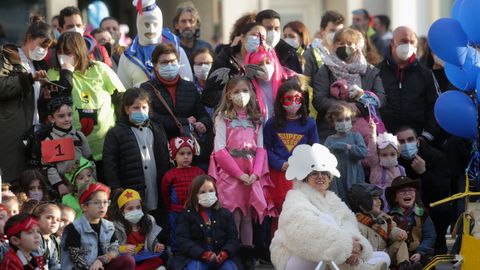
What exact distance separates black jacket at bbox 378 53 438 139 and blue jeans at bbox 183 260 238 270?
9.28 feet

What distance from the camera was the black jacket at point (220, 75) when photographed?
1416cm

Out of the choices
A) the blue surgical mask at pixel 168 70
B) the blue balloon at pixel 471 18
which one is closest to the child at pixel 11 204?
the blue surgical mask at pixel 168 70

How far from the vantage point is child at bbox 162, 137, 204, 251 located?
13438 mm

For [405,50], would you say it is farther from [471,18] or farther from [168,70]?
[168,70]

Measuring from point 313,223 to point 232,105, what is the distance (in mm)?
2087

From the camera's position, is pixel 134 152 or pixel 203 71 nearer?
pixel 134 152

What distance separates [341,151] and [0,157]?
3.24 metres

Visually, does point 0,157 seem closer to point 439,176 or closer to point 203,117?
point 203,117

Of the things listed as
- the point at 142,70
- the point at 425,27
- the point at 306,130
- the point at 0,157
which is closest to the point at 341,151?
the point at 306,130

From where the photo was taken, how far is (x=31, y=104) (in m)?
14.1

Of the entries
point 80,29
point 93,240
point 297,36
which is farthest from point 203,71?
point 93,240

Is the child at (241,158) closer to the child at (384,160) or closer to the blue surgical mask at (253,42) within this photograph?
the blue surgical mask at (253,42)

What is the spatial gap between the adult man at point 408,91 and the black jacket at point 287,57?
90 centimetres

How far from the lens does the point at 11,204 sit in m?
12.8
